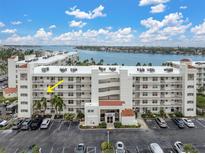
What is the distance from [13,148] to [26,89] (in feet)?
38.6

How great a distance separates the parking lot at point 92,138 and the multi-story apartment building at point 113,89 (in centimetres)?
504

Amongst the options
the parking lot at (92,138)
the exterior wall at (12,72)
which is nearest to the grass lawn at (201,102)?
the parking lot at (92,138)

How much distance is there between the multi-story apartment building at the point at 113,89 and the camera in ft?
110

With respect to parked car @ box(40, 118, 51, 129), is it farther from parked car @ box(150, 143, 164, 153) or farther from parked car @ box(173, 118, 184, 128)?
parked car @ box(173, 118, 184, 128)

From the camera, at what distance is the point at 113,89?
3434 centimetres

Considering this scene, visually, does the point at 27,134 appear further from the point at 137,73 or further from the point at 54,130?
the point at 137,73

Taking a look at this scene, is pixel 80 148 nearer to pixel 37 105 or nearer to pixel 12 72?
pixel 37 105

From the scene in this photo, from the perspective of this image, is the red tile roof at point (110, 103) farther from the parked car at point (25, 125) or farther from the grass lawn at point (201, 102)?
the grass lawn at point (201, 102)

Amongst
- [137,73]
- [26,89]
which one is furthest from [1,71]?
[137,73]

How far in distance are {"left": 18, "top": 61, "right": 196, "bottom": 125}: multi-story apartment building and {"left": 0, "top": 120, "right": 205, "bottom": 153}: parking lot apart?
16.6 feet

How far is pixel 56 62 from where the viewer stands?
5878cm

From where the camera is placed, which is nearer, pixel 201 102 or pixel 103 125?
pixel 103 125

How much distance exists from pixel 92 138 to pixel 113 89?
32.6 feet

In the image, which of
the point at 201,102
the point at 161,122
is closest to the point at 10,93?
the point at 161,122
